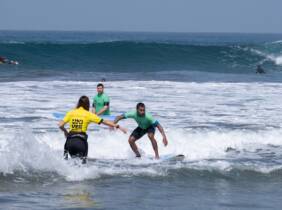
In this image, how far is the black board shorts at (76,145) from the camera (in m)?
10.8

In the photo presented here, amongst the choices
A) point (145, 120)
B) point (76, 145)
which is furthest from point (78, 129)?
point (145, 120)

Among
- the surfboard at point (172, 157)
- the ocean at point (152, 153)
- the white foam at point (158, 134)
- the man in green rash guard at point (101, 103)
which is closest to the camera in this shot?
the ocean at point (152, 153)

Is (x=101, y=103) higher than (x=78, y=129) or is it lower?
lower

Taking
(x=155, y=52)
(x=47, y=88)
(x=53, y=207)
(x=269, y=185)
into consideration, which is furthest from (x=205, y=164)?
(x=155, y=52)

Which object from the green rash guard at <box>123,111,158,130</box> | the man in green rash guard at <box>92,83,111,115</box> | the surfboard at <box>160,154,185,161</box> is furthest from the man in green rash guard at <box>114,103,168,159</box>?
the man in green rash guard at <box>92,83,111,115</box>

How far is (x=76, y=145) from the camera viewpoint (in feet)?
35.5

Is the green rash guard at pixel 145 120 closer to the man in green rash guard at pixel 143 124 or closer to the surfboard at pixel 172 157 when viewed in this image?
the man in green rash guard at pixel 143 124

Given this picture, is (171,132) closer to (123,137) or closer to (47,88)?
(123,137)

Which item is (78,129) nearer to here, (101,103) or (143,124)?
(143,124)

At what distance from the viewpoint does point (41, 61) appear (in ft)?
140

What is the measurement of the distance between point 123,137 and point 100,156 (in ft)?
5.19

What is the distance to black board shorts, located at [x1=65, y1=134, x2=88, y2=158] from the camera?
10.8m

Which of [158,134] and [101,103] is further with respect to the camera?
[158,134]

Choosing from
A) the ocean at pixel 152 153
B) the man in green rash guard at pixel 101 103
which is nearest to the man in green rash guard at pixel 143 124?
the ocean at pixel 152 153
